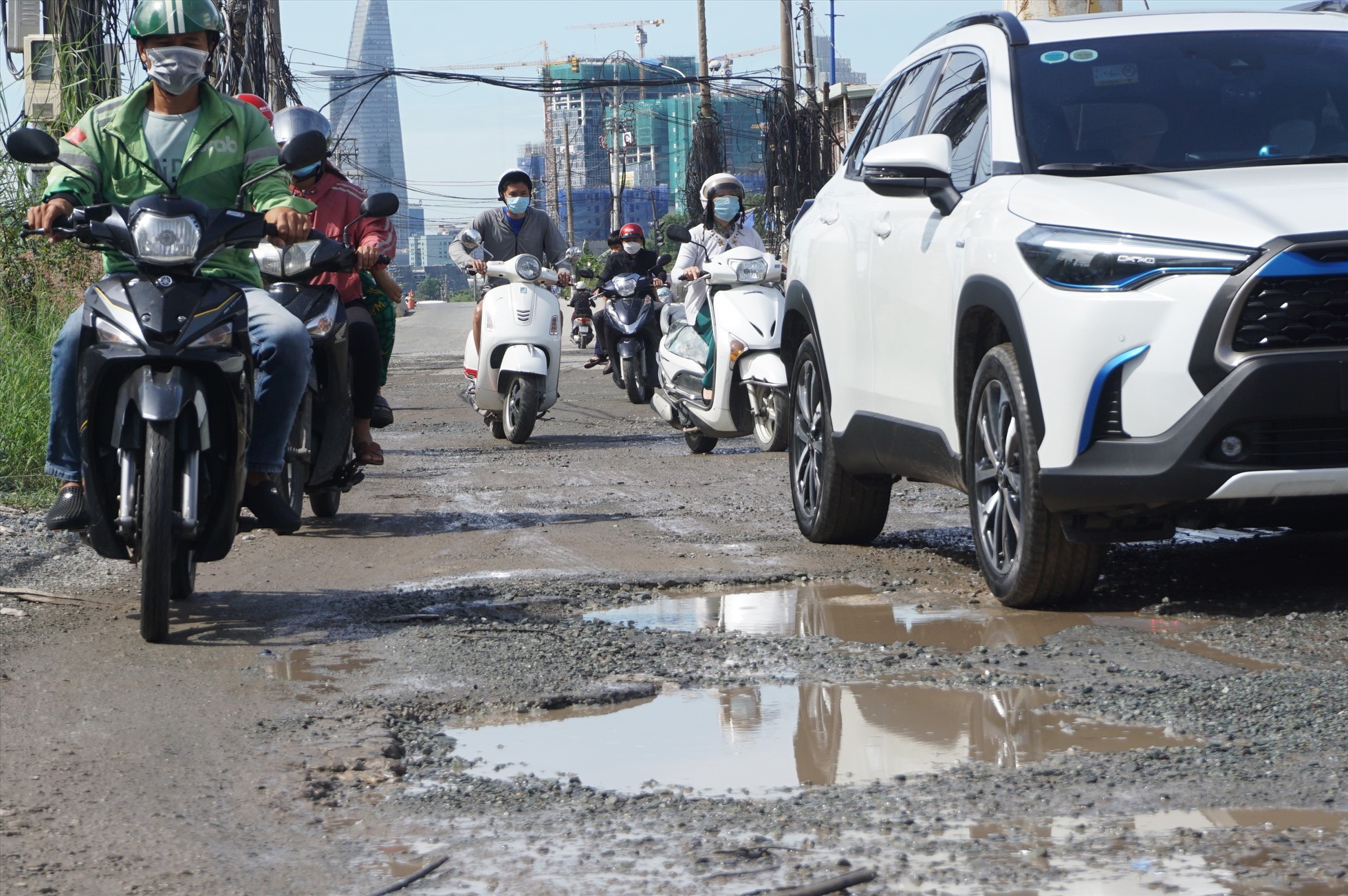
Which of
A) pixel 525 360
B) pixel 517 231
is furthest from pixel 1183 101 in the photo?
pixel 517 231

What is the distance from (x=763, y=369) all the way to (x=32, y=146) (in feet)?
20.4

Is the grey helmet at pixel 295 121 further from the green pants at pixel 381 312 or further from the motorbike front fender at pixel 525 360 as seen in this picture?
the motorbike front fender at pixel 525 360

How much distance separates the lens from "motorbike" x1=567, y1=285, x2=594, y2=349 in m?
24.5

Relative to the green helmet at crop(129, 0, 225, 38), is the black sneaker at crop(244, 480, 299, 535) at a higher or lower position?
lower

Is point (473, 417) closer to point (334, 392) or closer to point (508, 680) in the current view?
point (334, 392)

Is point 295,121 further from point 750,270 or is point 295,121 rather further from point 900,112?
point 750,270

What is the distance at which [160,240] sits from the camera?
16.1 feet

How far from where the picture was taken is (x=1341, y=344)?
4.54 m

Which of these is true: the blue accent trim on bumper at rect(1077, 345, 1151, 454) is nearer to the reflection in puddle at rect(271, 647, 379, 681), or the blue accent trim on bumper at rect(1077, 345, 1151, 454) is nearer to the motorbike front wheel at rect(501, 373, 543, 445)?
Answer: the reflection in puddle at rect(271, 647, 379, 681)

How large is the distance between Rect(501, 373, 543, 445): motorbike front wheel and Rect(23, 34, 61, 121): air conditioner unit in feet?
11.6

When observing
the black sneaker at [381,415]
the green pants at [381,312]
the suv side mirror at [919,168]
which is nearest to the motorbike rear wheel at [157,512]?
the suv side mirror at [919,168]

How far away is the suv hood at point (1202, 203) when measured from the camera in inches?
181

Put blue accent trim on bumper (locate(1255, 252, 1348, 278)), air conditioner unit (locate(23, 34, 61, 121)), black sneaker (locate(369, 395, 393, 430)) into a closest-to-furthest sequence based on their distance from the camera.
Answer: blue accent trim on bumper (locate(1255, 252, 1348, 278)) < black sneaker (locate(369, 395, 393, 430)) < air conditioner unit (locate(23, 34, 61, 121))

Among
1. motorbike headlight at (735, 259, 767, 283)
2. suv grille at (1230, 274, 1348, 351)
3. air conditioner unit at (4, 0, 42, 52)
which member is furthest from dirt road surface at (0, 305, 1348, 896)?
air conditioner unit at (4, 0, 42, 52)
